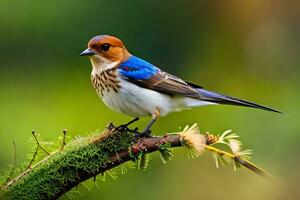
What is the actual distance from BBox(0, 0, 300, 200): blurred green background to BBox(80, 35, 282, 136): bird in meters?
1.58

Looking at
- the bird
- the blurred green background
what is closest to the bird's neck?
the bird

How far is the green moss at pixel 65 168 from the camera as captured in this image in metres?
4.65

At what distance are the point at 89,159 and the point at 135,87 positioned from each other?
5.14ft

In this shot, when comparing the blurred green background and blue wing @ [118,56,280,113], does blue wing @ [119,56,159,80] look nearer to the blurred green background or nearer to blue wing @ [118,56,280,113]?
blue wing @ [118,56,280,113]

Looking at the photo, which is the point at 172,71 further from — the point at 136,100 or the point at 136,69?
the point at 136,100

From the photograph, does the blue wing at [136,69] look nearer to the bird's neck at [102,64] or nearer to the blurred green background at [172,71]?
the bird's neck at [102,64]

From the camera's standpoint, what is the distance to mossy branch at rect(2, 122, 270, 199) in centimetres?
466

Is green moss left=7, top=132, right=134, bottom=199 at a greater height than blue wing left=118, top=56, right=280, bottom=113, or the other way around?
blue wing left=118, top=56, right=280, bottom=113

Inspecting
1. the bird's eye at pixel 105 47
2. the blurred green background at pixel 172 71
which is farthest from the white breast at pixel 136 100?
the blurred green background at pixel 172 71

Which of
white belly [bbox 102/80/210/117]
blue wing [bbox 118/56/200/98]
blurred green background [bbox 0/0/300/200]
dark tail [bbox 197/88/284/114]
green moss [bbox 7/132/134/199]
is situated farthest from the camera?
blurred green background [bbox 0/0/300/200]

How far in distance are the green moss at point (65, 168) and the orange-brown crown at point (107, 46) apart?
150 cm

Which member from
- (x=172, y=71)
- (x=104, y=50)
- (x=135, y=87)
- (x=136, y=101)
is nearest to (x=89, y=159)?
(x=136, y=101)

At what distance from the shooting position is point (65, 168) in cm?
474

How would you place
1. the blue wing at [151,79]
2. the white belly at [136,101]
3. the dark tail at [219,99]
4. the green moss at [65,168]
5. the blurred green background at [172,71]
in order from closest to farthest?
the green moss at [65,168] < the white belly at [136,101] < the dark tail at [219,99] < the blue wing at [151,79] < the blurred green background at [172,71]
